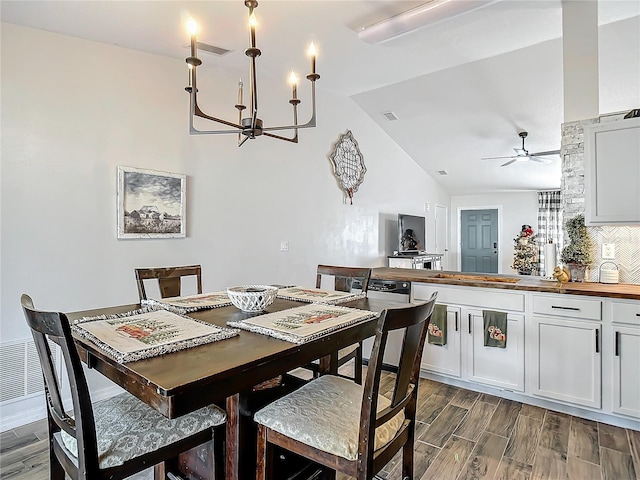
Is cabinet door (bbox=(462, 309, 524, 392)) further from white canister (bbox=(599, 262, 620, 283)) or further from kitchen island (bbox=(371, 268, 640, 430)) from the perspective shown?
white canister (bbox=(599, 262, 620, 283))

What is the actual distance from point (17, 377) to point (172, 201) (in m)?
1.59

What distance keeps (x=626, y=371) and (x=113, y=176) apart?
3.82 m

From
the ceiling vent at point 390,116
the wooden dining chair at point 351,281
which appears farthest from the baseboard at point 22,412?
the ceiling vent at point 390,116

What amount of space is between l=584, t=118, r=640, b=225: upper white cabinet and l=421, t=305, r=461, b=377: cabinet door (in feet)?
4.13

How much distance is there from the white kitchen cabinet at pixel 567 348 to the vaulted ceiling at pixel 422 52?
7.11ft

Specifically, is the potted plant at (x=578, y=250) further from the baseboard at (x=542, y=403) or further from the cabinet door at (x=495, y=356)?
the baseboard at (x=542, y=403)

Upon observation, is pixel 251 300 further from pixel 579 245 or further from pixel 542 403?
pixel 579 245

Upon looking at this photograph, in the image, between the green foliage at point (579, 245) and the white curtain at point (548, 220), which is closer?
the green foliage at point (579, 245)

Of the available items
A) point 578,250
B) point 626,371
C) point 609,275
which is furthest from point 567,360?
point 578,250

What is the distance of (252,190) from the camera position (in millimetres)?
3711

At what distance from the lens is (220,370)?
1.07 m

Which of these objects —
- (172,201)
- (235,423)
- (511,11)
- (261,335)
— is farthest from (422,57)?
(235,423)

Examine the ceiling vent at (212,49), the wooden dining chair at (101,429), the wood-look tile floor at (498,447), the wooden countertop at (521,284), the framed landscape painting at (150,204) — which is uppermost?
the ceiling vent at (212,49)

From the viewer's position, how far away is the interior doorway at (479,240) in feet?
27.4
